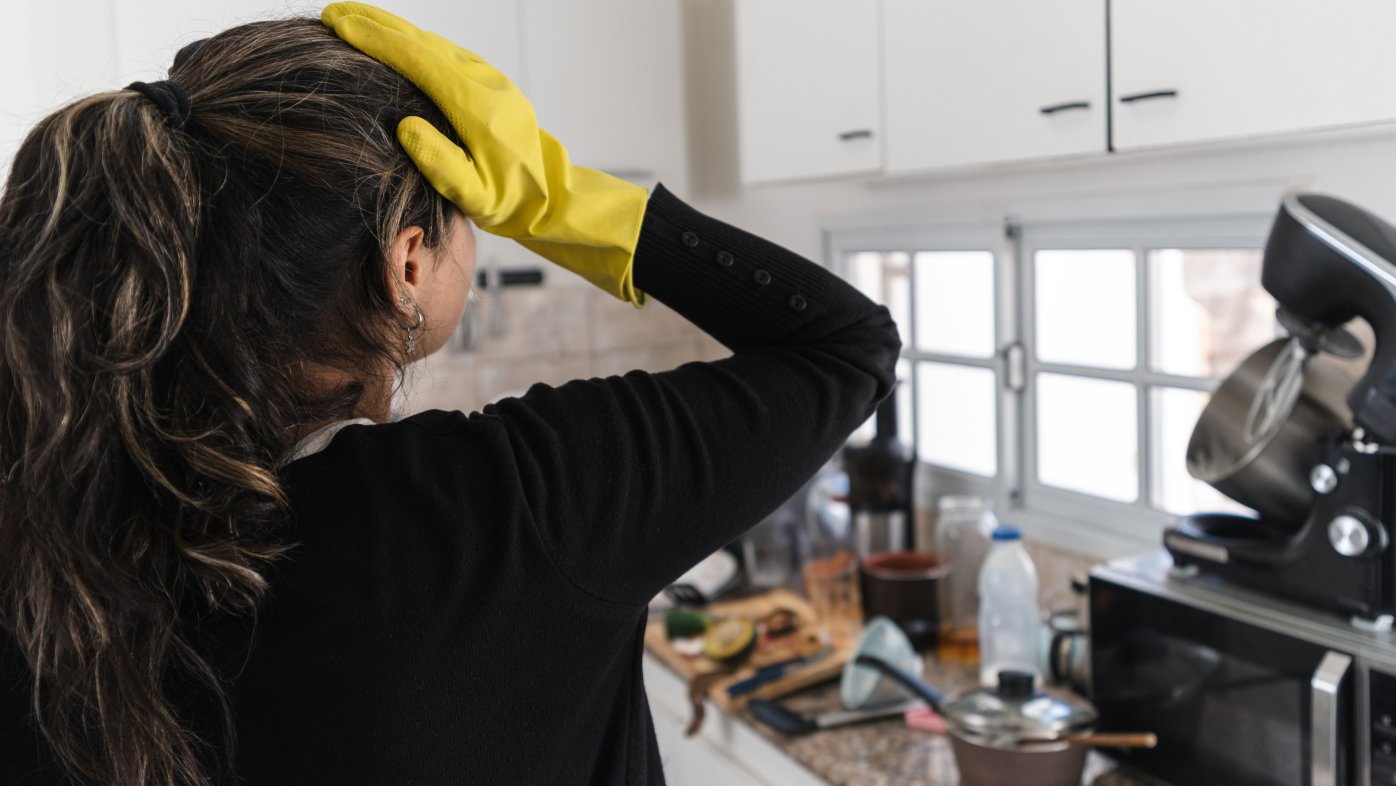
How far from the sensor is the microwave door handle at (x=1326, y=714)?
111cm

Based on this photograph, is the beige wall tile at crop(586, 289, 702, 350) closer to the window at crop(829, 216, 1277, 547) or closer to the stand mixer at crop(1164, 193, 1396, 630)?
the window at crop(829, 216, 1277, 547)

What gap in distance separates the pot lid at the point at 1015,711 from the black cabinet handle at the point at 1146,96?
0.71 meters

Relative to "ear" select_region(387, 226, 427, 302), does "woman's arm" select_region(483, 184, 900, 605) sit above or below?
below

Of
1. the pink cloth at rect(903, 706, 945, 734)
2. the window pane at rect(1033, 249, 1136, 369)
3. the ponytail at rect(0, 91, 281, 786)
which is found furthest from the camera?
the window pane at rect(1033, 249, 1136, 369)

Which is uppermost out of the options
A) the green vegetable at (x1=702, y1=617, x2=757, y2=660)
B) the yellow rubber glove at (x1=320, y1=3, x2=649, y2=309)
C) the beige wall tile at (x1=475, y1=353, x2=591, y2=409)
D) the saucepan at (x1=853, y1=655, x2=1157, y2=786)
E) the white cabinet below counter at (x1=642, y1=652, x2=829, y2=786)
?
the yellow rubber glove at (x1=320, y1=3, x2=649, y2=309)

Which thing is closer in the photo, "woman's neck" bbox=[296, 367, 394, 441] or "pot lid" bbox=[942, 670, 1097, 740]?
"woman's neck" bbox=[296, 367, 394, 441]

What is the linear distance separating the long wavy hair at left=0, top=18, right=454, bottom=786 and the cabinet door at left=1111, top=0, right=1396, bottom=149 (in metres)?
0.88

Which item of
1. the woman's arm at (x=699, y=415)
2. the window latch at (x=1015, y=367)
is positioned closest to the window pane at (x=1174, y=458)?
the window latch at (x=1015, y=367)

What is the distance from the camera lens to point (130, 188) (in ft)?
2.06

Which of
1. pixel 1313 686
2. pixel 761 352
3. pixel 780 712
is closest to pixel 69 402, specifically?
pixel 761 352

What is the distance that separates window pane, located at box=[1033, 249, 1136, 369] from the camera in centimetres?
187

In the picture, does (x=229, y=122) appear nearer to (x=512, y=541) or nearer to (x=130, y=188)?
(x=130, y=188)

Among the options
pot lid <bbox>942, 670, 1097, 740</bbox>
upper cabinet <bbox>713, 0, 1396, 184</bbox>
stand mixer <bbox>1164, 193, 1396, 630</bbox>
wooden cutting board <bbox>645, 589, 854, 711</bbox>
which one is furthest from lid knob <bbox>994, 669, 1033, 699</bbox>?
upper cabinet <bbox>713, 0, 1396, 184</bbox>

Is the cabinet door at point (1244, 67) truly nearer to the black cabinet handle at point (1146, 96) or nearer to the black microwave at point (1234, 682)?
the black cabinet handle at point (1146, 96)
